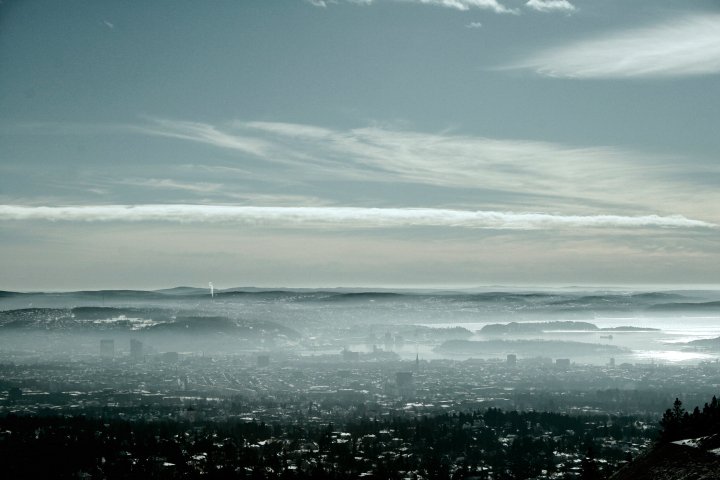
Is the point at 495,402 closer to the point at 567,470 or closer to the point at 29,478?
the point at 567,470

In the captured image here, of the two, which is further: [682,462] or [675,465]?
[675,465]

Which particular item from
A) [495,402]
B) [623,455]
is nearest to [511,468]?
[623,455]

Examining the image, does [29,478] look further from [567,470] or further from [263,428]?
[567,470]

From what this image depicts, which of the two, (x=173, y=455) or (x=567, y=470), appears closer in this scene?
(x=567, y=470)

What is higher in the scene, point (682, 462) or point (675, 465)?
point (682, 462)

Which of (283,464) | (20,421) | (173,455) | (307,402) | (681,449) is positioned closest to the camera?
(681,449)

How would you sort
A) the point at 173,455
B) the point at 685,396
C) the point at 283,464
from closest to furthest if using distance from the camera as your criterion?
the point at 283,464 → the point at 173,455 → the point at 685,396

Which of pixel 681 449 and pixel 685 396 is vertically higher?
pixel 681 449

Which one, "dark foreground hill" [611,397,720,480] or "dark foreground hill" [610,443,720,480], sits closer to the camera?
"dark foreground hill" [610,443,720,480]

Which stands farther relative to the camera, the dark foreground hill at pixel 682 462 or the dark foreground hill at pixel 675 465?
the dark foreground hill at pixel 682 462

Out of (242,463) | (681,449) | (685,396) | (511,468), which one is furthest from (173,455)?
(685,396)
